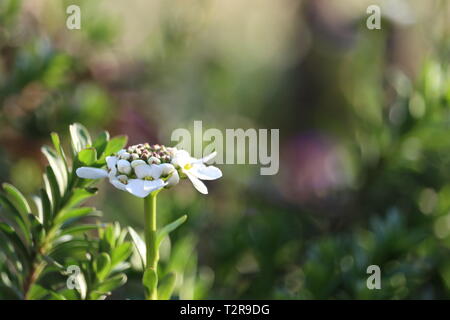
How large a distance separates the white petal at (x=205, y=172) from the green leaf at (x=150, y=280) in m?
0.08

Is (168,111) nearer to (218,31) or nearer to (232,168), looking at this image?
(232,168)

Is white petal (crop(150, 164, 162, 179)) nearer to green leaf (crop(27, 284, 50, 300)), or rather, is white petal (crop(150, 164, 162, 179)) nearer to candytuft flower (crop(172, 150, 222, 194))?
candytuft flower (crop(172, 150, 222, 194))

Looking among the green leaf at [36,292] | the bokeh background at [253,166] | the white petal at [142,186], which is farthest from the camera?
the bokeh background at [253,166]

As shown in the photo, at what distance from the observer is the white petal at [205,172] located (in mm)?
449

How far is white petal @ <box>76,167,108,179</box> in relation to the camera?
427mm

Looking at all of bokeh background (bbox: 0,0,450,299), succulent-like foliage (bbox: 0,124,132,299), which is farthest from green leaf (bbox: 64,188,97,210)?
bokeh background (bbox: 0,0,450,299)

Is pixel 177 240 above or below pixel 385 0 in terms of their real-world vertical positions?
below

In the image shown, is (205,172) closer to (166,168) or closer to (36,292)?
(166,168)

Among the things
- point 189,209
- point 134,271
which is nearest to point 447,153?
point 189,209

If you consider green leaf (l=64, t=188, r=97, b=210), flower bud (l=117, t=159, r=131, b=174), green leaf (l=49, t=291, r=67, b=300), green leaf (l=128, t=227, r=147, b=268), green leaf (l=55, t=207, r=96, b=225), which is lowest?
green leaf (l=49, t=291, r=67, b=300)

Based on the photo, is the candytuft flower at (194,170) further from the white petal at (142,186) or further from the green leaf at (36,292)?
the green leaf at (36,292)

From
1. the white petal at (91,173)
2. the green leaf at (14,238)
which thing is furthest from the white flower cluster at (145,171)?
the green leaf at (14,238)

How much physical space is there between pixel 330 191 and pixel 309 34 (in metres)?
1.36

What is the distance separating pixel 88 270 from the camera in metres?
0.51
